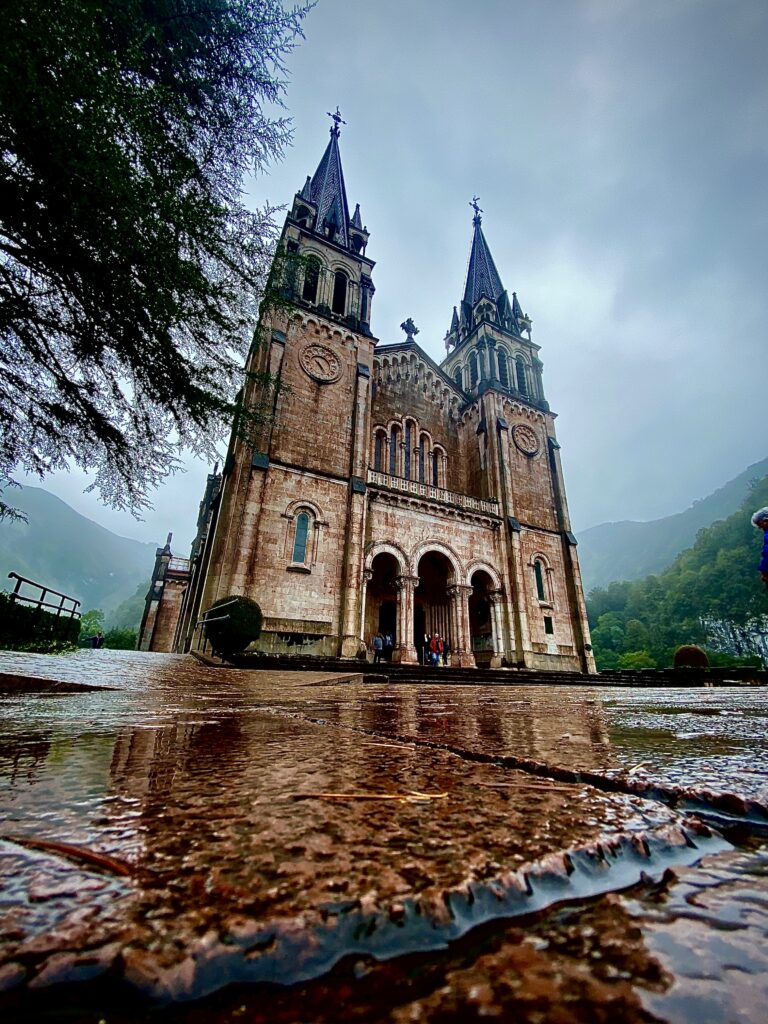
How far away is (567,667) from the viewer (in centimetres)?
1641

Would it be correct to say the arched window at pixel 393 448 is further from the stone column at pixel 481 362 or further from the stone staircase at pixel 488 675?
the stone staircase at pixel 488 675

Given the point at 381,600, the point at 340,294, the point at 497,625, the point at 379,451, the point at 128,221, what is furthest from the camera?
the point at 379,451

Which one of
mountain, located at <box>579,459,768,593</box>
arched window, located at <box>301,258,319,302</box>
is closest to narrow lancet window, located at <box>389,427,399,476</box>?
arched window, located at <box>301,258,319,302</box>

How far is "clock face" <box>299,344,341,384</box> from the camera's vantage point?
15493 millimetres

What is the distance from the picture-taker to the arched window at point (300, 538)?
13.0 m

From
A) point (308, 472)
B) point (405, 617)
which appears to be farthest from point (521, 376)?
point (405, 617)

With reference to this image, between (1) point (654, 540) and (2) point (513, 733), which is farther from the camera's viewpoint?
(1) point (654, 540)

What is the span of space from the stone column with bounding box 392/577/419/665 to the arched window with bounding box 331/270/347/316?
10766 millimetres

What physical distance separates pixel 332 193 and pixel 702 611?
5252cm

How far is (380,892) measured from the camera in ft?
1.09

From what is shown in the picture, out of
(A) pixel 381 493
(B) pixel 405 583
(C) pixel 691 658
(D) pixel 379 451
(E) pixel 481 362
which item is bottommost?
(C) pixel 691 658

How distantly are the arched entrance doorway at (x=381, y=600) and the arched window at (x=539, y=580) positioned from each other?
5.59 meters

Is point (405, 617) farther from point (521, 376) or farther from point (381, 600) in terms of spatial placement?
point (521, 376)

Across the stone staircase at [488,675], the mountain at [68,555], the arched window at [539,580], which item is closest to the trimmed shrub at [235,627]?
the stone staircase at [488,675]
